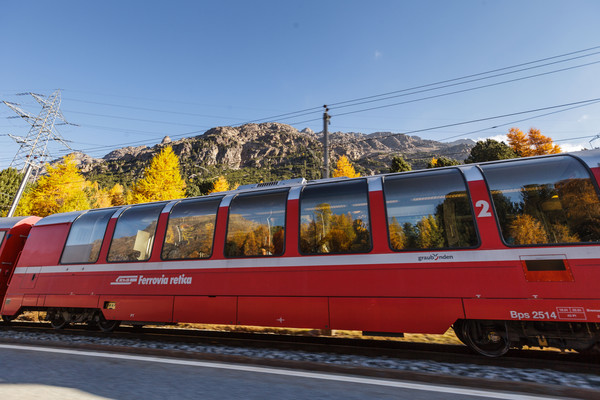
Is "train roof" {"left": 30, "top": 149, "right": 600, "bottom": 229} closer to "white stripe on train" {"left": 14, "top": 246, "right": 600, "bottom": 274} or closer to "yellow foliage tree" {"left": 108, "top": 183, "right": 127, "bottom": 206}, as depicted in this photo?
"white stripe on train" {"left": 14, "top": 246, "right": 600, "bottom": 274}

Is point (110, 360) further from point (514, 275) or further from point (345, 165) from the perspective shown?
point (345, 165)

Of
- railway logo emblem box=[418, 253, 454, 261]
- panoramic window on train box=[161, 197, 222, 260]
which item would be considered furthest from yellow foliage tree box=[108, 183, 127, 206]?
railway logo emblem box=[418, 253, 454, 261]

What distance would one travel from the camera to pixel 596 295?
421 cm

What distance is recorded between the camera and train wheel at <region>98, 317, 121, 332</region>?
7.89 metres

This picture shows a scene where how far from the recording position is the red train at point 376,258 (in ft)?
14.9

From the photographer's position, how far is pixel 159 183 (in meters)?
31.1

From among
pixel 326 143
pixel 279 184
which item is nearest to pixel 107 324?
pixel 279 184

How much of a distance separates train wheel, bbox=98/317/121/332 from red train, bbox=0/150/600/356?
2.7 inches

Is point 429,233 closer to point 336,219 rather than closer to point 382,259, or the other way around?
point 382,259

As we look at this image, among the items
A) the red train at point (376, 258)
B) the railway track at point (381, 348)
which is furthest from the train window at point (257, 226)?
the railway track at point (381, 348)

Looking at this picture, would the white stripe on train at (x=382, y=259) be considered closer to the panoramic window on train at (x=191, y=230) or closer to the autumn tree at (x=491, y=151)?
the panoramic window on train at (x=191, y=230)

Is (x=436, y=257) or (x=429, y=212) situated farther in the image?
(x=429, y=212)

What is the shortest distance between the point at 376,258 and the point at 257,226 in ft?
8.76

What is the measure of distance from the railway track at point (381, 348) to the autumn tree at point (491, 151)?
4118cm
